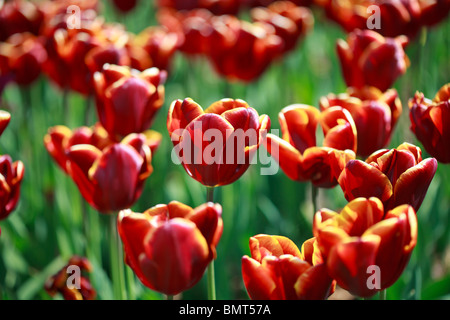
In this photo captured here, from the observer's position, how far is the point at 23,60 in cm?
158

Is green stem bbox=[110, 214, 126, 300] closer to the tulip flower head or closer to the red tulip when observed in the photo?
the tulip flower head

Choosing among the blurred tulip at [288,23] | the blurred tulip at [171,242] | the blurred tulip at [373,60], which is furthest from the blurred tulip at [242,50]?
the blurred tulip at [171,242]

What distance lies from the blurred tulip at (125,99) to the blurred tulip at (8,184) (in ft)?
0.73

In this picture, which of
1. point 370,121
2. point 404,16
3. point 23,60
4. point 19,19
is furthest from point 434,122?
point 19,19

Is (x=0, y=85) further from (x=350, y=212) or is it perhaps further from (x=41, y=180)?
(x=350, y=212)

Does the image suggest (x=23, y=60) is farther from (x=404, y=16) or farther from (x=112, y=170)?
(x=404, y=16)

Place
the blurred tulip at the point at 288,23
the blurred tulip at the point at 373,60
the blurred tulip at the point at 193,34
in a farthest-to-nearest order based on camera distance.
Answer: the blurred tulip at the point at 288,23 → the blurred tulip at the point at 193,34 → the blurred tulip at the point at 373,60

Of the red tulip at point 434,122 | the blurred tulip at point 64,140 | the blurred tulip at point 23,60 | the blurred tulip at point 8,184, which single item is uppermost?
the red tulip at point 434,122

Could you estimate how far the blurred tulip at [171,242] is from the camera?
0.64 m

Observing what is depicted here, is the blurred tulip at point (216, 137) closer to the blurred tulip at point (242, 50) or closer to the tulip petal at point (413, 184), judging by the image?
the tulip petal at point (413, 184)

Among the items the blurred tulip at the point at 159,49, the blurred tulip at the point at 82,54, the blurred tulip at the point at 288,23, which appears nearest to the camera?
the blurred tulip at the point at 82,54

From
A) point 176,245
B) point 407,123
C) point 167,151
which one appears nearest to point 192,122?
point 176,245

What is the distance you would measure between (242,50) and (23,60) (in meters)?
0.65
